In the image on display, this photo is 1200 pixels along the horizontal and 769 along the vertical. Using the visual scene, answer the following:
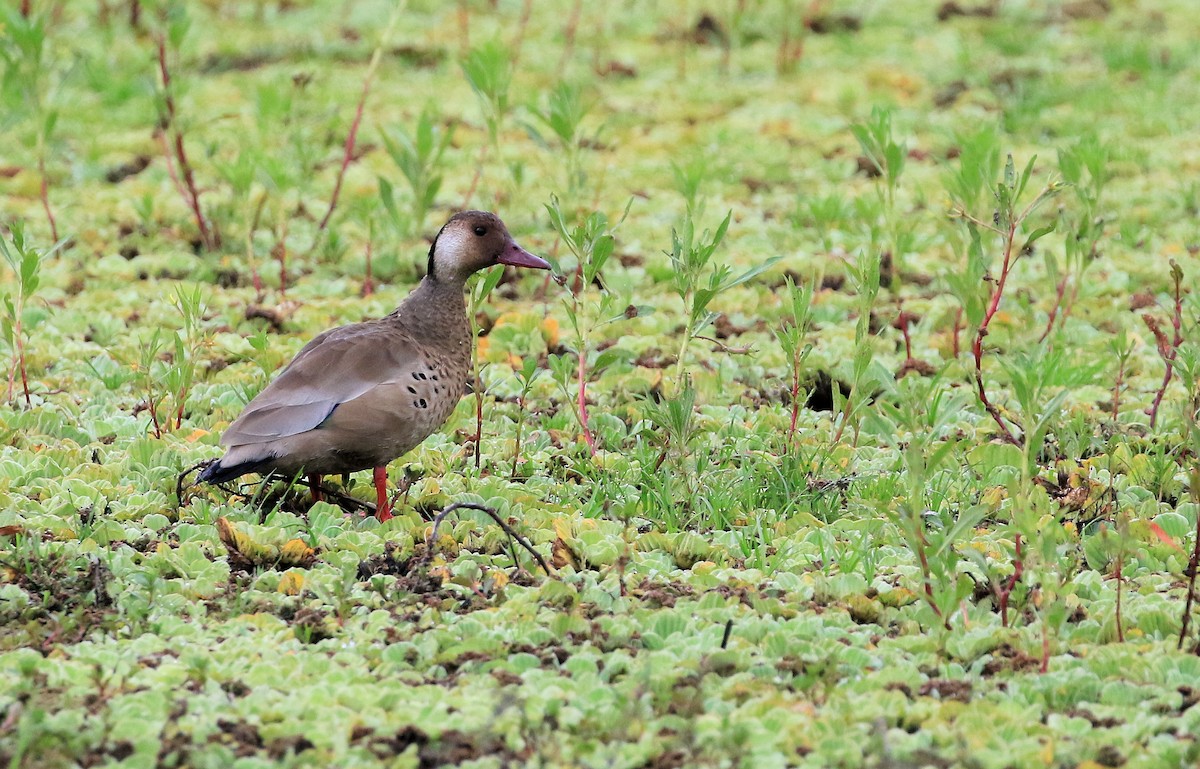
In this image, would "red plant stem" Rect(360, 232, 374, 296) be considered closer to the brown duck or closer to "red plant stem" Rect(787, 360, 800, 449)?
the brown duck

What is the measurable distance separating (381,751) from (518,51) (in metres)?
7.83

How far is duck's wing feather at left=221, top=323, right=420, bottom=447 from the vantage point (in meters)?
4.79

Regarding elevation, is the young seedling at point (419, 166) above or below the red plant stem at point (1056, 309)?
above

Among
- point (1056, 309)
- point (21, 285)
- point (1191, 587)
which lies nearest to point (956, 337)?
point (1056, 309)

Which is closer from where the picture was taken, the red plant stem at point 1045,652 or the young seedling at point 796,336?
the red plant stem at point 1045,652

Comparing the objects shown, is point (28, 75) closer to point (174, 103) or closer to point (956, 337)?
point (174, 103)

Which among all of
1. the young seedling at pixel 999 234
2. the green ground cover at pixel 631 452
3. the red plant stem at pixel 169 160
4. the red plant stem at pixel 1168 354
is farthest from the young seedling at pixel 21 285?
the red plant stem at pixel 1168 354

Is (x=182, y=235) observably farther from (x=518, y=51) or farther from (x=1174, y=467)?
(x=1174, y=467)

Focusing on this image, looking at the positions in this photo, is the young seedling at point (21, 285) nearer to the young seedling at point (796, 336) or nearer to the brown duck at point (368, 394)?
the brown duck at point (368, 394)

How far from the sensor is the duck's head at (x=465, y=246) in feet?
17.9

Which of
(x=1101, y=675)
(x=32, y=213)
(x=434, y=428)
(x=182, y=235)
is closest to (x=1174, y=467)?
(x=1101, y=675)

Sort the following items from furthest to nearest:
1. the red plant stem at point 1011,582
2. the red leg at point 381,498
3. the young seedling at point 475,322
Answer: the young seedling at point 475,322 → the red leg at point 381,498 → the red plant stem at point 1011,582

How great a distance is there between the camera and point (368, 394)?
484 cm

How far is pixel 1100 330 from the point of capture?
23.3 ft
